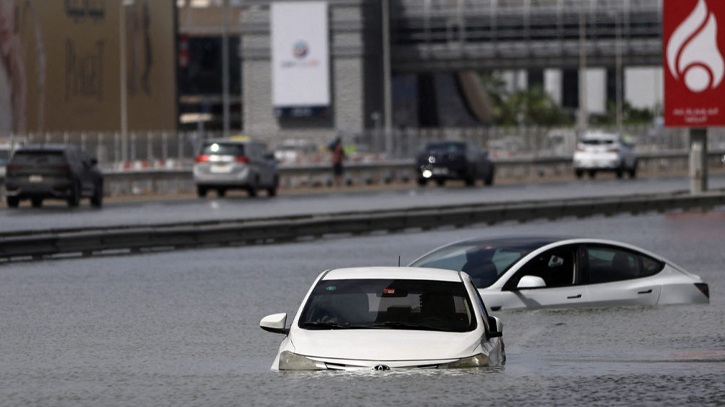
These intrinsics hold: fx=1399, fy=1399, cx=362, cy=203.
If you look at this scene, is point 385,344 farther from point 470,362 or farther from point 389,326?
point 470,362

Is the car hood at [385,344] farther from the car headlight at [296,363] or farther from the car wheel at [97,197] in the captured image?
the car wheel at [97,197]

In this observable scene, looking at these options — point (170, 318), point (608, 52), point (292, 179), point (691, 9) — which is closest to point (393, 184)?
point (292, 179)

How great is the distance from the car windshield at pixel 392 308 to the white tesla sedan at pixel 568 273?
188 inches

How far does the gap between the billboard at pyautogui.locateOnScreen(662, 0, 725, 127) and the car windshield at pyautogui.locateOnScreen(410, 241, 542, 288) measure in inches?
980

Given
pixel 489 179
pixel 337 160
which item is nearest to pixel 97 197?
pixel 337 160

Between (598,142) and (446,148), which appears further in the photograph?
(598,142)

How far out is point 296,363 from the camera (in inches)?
343

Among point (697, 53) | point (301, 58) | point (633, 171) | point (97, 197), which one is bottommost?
point (633, 171)

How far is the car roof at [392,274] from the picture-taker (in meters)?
9.47

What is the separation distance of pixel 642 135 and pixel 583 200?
44.9m

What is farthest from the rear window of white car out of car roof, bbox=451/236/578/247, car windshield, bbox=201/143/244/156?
car roof, bbox=451/236/578/247

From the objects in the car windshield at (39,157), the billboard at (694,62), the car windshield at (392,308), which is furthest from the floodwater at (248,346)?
the billboard at (694,62)

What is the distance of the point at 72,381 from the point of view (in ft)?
33.8

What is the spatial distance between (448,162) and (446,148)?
29.7 inches
